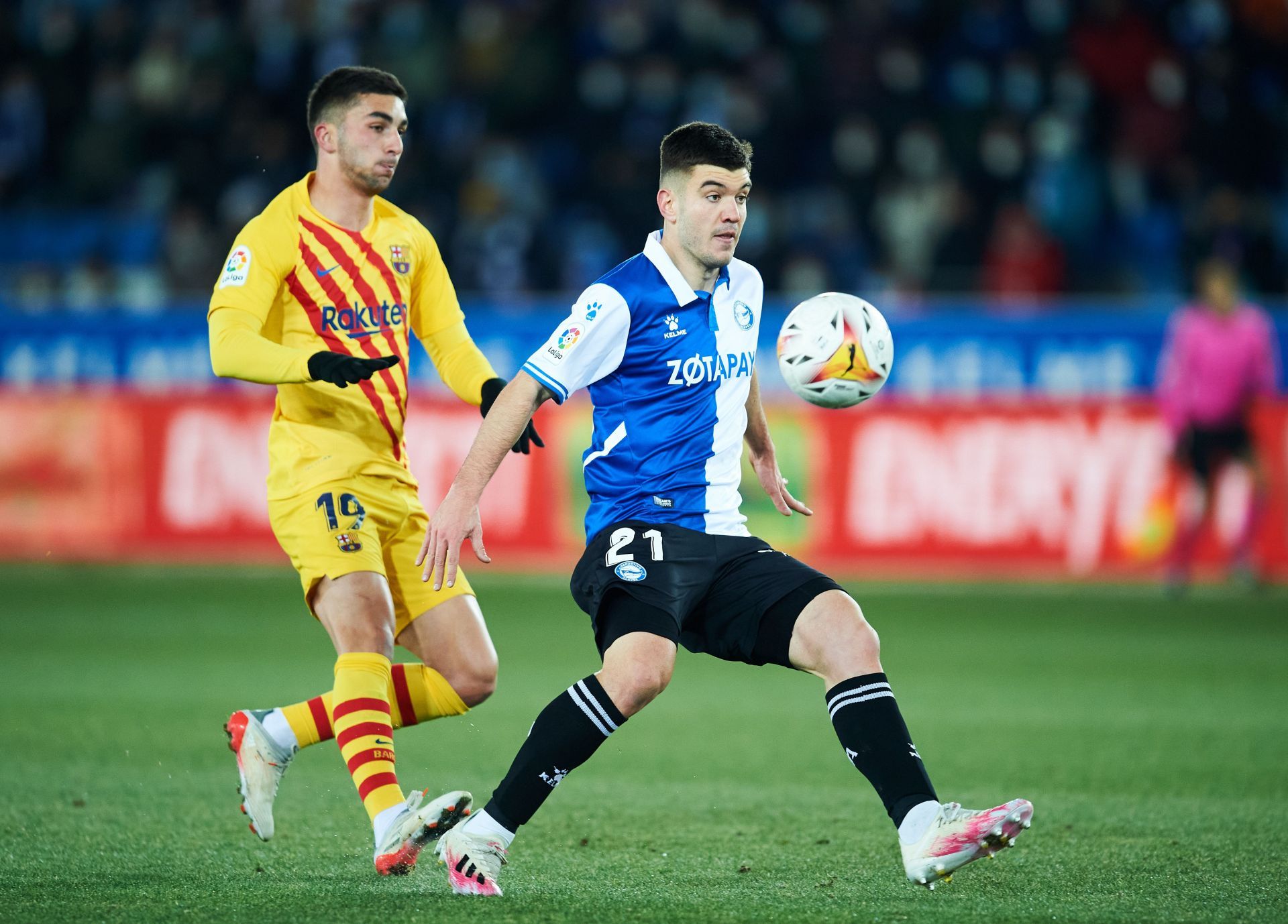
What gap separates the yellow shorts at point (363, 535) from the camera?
504cm

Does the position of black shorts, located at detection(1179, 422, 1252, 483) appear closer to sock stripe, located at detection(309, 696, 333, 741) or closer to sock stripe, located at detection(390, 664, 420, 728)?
sock stripe, located at detection(390, 664, 420, 728)

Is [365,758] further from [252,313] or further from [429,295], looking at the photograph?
[429,295]

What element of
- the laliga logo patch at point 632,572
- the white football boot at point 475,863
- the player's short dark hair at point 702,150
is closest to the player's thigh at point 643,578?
the laliga logo patch at point 632,572

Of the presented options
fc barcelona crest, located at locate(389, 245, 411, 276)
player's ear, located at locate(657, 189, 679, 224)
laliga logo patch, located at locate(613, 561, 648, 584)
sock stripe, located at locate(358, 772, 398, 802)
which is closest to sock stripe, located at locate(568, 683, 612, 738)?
laliga logo patch, located at locate(613, 561, 648, 584)

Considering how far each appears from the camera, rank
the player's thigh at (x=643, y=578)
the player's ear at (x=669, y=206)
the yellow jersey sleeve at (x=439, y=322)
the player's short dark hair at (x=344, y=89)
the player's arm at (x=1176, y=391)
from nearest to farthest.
A: the player's thigh at (x=643, y=578) < the player's ear at (x=669, y=206) < the player's short dark hair at (x=344, y=89) < the yellow jersey sleeve at (x=439, y=322) < the player's arm at (x=1176, y=391)

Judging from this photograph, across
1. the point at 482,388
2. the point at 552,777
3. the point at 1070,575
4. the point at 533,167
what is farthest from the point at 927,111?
the point at 552,777

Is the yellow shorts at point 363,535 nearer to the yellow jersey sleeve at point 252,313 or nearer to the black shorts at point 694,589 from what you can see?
the yellow jersey sleeve at point 252,313

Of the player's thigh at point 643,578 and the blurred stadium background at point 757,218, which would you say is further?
the blurred stadium background at point 757,218

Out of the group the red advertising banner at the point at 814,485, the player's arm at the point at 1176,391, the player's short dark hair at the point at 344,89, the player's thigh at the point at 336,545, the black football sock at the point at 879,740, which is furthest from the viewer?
the red advertising banner at the point at 814,485

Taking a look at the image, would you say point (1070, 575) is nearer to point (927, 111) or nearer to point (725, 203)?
A: point (927, 111)

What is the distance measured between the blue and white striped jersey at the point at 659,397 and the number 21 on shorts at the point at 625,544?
0.07 metres

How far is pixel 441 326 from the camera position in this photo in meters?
5.50

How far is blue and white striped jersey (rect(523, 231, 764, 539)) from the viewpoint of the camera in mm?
4688

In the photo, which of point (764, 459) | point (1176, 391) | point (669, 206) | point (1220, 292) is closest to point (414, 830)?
point (764, 459)
